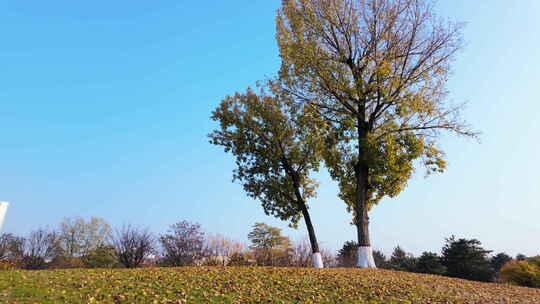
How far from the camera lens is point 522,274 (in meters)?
20.8

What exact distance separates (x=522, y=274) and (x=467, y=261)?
9233 millimetres

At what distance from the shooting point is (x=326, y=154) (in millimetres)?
18547

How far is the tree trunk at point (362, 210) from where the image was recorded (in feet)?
54.5

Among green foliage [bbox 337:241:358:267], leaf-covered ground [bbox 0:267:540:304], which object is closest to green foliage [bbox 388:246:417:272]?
green foliage [bbox 337:241:358:267]

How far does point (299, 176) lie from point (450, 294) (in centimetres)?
1066

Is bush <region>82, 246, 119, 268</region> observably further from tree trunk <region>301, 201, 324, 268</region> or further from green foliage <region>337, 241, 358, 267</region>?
green foliage <region>337, 241, 358, 267</region>

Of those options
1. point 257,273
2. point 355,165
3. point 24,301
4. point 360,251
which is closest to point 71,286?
point 24,301

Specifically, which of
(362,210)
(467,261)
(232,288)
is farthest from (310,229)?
(467,261)

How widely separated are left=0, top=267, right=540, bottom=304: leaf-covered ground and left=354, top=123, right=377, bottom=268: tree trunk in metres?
3.71

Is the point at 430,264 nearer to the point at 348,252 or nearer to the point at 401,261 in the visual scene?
the point at 401,261

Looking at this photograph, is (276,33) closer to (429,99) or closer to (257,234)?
(429,99)

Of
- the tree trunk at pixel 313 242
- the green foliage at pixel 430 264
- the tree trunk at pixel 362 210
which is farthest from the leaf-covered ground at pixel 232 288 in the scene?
the green foliage at pixel 430 264

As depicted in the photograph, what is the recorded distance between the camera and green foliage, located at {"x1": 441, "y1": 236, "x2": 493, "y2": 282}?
29.2 metres

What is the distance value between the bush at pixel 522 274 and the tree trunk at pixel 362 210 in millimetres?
10691
